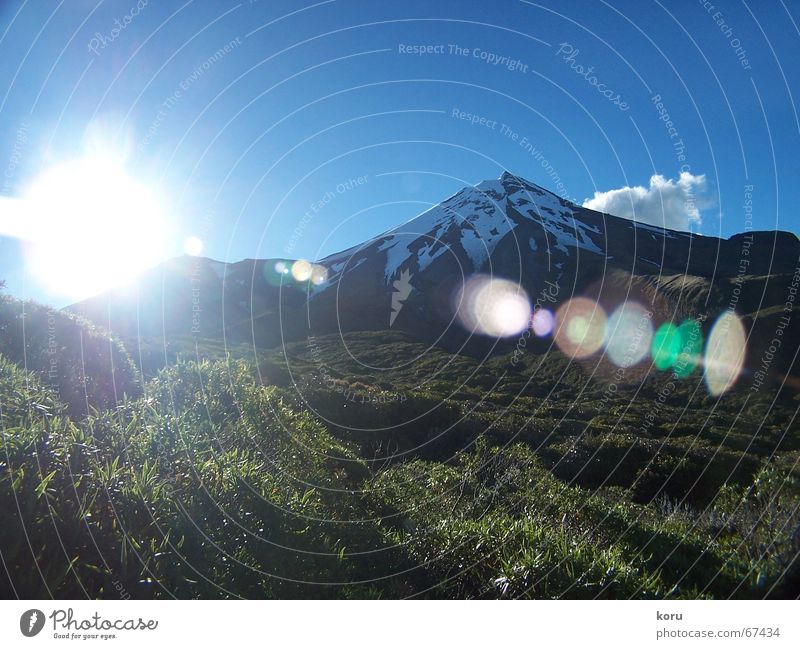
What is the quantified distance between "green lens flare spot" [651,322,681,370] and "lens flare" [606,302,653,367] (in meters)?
1.65

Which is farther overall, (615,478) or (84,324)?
(615,478)

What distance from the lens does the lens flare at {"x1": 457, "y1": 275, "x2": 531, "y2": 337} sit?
101000 millimetres

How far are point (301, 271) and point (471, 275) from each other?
2110 inches

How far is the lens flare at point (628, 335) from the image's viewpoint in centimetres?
7344

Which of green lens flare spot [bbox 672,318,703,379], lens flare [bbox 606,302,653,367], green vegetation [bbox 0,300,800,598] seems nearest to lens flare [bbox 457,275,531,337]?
lens flare [bbox 606,302,653,367]

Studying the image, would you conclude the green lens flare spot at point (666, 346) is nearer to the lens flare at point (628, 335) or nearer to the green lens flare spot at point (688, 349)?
the green lens flare spot at point (688, 349)

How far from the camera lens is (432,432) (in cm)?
2612

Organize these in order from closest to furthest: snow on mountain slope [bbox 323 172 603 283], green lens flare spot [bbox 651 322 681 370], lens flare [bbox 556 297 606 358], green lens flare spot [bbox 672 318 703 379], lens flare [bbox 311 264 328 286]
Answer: green lens flare spot [bbox 672 318 703 379]
green lens flare spot [bbox 651 322 681 370]
lens flare [bbox 556 297 606 358]
snow on mountain slope [bbox 323 172 603 283]
lens flare [bbox 311 264 328 286]

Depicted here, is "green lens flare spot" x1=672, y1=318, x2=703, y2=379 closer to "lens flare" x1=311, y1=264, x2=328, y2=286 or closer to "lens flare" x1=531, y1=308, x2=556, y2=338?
"lens flare" x1=531, y1=308, x2=556, y2=338

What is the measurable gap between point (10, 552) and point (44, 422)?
229 centimetres

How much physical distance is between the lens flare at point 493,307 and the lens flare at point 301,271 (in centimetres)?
4533

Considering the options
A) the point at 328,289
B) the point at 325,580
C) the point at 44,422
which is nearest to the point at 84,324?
the point at 44,422

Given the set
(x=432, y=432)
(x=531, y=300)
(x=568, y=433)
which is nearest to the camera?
(x=432, y=432)
